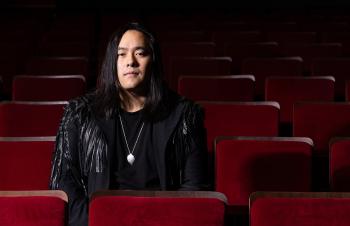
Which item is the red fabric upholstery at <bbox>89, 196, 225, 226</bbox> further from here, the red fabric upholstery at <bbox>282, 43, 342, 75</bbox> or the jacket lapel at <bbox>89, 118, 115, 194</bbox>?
the red fabric upholstery at <bbox>282, 43, 342, 75</bbox>

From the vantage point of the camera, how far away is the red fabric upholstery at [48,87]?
93 cm

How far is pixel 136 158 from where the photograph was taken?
1.84 feet

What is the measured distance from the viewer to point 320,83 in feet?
3.12

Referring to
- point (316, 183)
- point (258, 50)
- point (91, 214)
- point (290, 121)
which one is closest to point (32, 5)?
point (258, 50)

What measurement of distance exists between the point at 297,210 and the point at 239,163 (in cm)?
21

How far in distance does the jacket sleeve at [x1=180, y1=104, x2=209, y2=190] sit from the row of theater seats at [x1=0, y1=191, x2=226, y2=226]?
0.44 feet

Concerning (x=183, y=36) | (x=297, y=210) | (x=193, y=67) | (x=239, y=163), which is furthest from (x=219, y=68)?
(x=297, y=210)

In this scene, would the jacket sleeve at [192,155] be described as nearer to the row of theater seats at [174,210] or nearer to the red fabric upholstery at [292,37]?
the row of theater seats at [174,210]

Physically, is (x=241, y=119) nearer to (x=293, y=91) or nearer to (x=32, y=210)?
(x=293, y=91)

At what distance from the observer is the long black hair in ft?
1.84

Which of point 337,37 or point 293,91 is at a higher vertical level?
point 337,37

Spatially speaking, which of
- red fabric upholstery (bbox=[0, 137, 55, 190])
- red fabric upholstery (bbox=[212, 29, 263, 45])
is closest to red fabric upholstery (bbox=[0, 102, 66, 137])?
red fabric upholstery (bbox=[0, 137, 55, 190])

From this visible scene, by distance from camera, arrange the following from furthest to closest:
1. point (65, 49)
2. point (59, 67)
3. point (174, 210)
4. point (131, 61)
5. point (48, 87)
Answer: point (65, 49), point (59, 67), point (48, 87), point (131, 61), point (174, 210)

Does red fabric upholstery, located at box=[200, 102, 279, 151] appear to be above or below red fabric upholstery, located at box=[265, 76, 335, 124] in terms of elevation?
below
